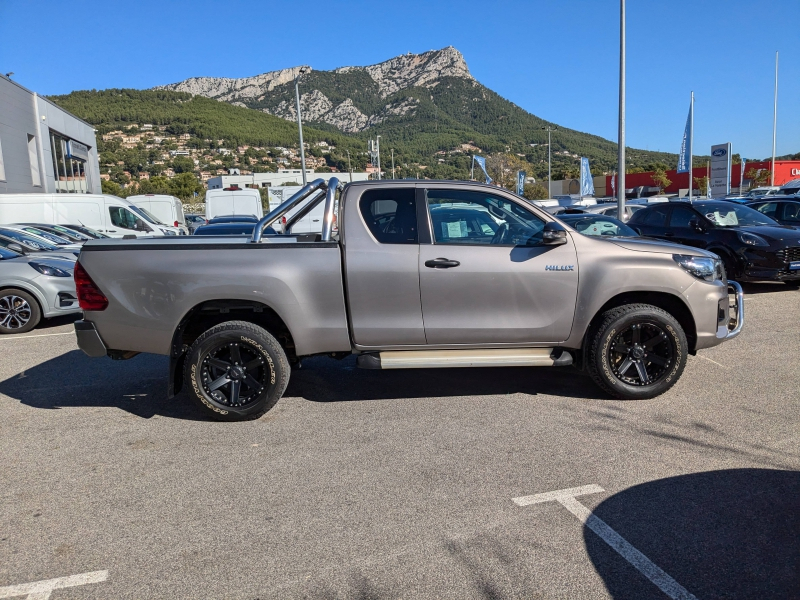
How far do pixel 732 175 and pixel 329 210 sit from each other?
67.3 metres

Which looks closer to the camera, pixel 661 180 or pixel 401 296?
pixel 401 296

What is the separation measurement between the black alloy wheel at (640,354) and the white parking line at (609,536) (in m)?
1.81

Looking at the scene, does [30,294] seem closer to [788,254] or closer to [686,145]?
[788,254]

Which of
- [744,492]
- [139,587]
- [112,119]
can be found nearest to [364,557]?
[139,587]

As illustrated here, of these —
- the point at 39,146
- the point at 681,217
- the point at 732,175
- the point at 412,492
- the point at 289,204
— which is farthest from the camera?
the point at 732,175

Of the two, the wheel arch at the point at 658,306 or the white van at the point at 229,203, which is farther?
the white van at the point at 229,203

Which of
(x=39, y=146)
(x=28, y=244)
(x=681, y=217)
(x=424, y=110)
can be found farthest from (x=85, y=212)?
(x=424, y=110)

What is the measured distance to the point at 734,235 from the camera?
10750 mm

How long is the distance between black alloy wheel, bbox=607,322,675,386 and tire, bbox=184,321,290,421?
9.25ft

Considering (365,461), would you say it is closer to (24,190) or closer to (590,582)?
(590,582)

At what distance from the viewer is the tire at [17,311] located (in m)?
9.17

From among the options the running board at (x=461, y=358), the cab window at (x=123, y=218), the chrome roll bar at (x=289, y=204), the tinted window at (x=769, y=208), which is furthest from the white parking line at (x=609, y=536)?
the cab window at (x=123, y=218)

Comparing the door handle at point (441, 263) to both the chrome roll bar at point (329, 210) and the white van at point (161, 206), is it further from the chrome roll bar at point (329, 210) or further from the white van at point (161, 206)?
the white van at point (161, 206)

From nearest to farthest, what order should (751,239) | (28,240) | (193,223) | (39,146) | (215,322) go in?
(215,322), (751,239), (28,240), (39,146), (193,223)
